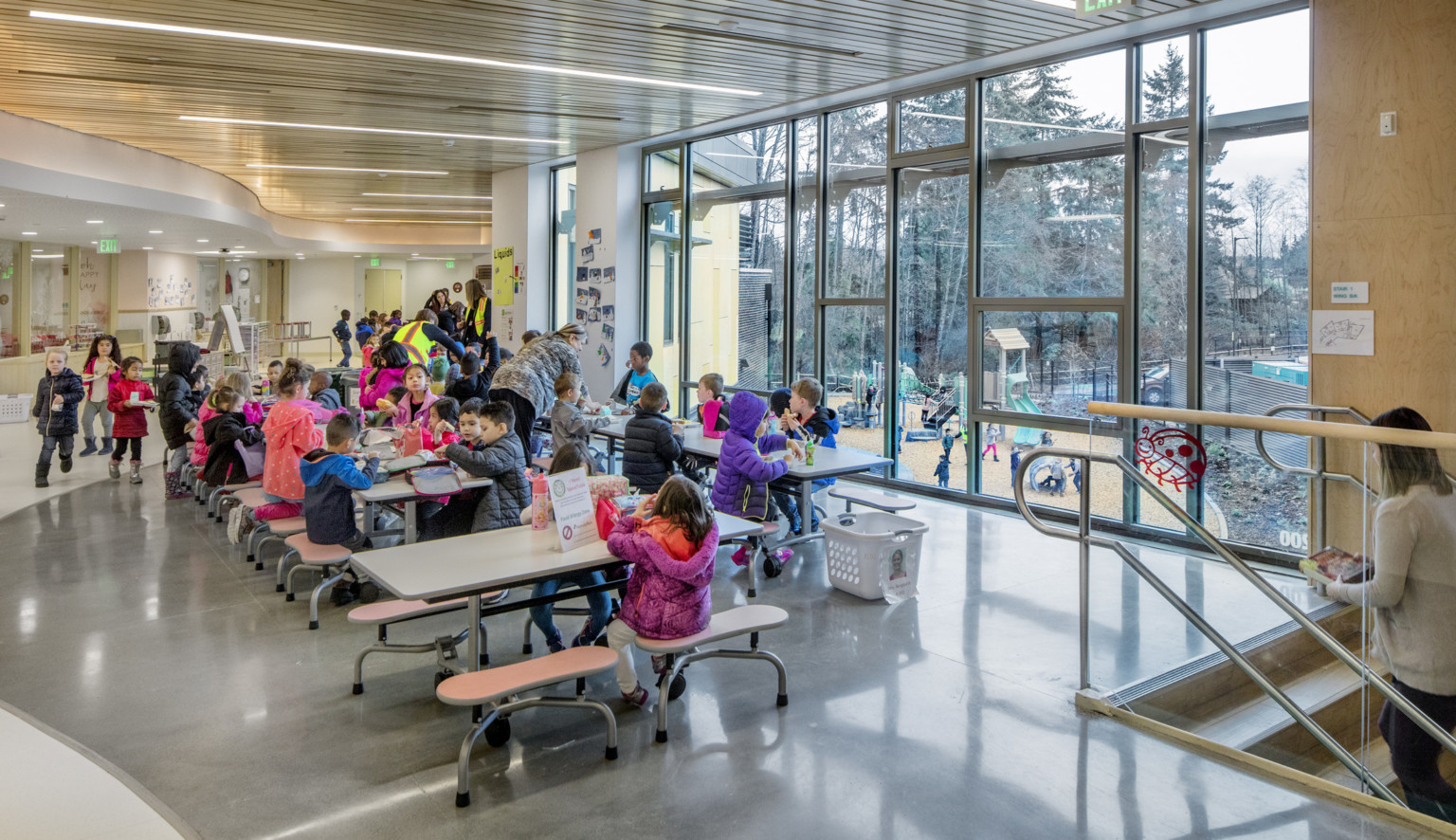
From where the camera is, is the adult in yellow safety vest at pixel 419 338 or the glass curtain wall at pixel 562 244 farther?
the glass curtain wall at pixel 562 244

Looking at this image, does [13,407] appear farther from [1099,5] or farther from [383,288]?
[383,288]

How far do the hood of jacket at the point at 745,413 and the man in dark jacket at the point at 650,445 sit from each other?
51cm

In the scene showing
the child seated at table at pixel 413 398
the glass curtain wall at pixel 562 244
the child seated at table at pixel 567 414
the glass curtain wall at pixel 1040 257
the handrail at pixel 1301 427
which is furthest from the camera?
the glass curtain wall at pixel 562 244

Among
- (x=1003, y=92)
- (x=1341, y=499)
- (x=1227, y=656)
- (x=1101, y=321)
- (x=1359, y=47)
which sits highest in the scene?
(x=1003, y=92)

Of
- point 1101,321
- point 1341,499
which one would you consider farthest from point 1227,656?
point 1101,321

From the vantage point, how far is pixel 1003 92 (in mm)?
7969

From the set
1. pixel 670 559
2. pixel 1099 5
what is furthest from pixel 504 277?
pixel 670 559

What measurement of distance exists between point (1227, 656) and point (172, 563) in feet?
20.7

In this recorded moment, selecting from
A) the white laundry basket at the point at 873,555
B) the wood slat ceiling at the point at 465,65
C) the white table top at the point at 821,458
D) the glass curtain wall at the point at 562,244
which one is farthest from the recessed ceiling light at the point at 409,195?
the white laundry basket at the point at 873,555

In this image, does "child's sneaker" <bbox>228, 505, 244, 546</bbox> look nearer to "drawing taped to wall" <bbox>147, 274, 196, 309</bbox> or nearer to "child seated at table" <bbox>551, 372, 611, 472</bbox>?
"child seated at table" <bbox>551, 372, 611, 472</bbox>

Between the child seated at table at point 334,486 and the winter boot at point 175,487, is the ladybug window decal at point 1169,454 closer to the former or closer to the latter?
the child seated at table at point 334,486

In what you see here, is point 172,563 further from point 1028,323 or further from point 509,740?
point 1028,323

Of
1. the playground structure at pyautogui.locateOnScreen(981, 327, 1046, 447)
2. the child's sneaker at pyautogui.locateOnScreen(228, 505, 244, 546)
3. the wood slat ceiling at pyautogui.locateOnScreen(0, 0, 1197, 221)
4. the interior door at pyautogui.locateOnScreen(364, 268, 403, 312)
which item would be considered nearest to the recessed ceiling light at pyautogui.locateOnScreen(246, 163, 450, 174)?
the wood slat ceiling at pyautogui.locateOnScreen(0, 0, 1197, 221)

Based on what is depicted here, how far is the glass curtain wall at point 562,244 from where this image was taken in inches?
537
